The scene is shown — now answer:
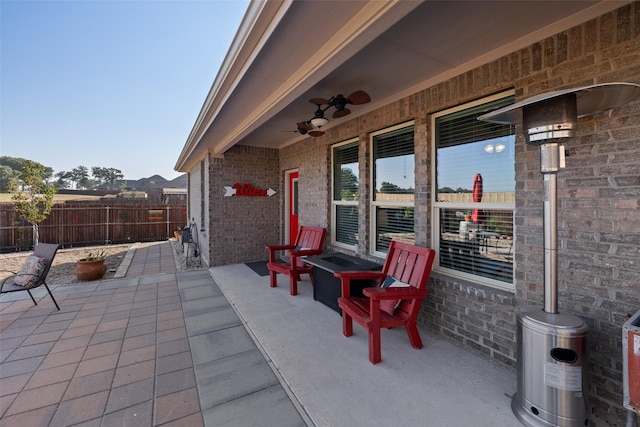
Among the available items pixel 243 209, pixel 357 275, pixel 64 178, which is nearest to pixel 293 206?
pixel 243 209

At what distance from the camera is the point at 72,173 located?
4428cm

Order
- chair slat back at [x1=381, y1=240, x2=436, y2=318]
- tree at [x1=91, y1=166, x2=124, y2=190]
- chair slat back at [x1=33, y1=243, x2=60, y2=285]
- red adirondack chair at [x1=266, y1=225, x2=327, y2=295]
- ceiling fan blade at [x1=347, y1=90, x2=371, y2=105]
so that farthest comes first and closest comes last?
1. tree at [x1=91, y1=166, x2=124, y2=190]
2. red adirondack chair at [x1=266, y1=225, x2=327, y2=295]
3. chair slat back at [x1=33, y1=243, x2=60, y2=285]
4. ceiling fan blade at [x1=347, y1=90, x2=371, y2=105]
5. chair slat back at [x1=381, y1=240, x2=436, y2=318]

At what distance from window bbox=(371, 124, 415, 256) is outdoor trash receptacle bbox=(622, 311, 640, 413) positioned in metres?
2.09

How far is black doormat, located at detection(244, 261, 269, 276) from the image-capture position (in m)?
5.52

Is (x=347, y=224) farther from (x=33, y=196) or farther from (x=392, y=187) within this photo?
(x=33, y=196)

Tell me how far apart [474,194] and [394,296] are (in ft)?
4.58

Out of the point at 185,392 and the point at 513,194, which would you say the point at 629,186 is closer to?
the point at 513,194

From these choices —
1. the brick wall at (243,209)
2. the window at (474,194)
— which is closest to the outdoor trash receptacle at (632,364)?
the window at (474,194)

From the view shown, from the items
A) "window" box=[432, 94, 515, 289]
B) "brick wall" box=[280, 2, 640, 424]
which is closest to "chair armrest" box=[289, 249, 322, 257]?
"window" box=[432, 94, 515, 289]

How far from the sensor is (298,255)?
173 inches

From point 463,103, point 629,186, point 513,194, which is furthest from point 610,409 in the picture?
point 463,103

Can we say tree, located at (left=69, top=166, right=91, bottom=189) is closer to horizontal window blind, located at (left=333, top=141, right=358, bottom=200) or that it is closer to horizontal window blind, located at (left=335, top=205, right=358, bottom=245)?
horizontal window blind, located at (left=333, top=141, right=358, bottom=200)

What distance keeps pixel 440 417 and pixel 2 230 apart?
13.5 metres

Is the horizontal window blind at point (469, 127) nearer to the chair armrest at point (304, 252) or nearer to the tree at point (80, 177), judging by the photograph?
the chair armrest at point (304, 252)
